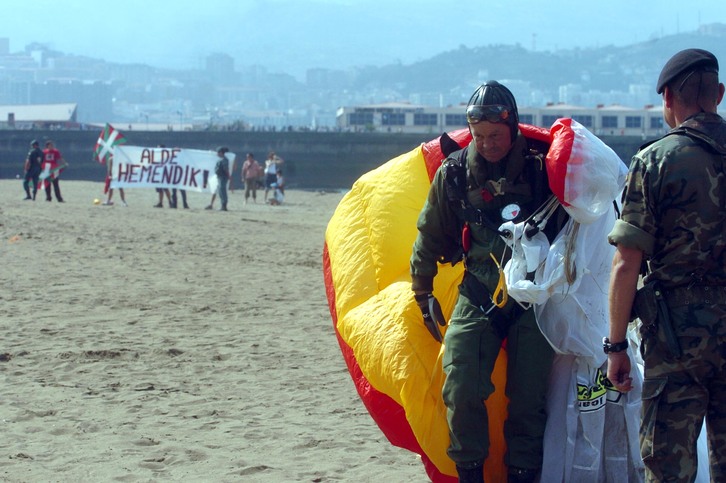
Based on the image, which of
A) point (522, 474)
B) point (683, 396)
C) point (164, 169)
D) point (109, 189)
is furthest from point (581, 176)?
point (164, 169)

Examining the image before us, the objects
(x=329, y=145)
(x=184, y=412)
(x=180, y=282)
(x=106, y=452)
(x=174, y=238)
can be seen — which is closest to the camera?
(x=106, y=452)

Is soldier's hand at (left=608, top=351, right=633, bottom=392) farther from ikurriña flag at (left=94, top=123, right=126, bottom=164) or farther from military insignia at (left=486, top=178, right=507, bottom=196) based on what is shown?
ikurriña flag at (left=94, top=123, right=126, bottom=164)

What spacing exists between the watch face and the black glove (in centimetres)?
47

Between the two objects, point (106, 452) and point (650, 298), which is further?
point (106, 452)

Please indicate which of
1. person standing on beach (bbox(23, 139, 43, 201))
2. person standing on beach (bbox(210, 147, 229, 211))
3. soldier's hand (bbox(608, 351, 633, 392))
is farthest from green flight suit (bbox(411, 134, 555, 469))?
person standing on beach (bbox(23, 139, 43, 201))

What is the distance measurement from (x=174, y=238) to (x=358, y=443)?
10.9 metres

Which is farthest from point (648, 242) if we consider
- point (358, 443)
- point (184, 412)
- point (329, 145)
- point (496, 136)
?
point (329, 145)

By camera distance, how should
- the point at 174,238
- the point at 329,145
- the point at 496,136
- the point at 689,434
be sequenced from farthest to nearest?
the point at 329,145, the point at 174,238, the point at 496,136, the point at 689,434

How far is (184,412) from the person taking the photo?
21.4ft

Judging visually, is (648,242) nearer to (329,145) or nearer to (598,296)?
(598,296)

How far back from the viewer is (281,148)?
70.0 metres

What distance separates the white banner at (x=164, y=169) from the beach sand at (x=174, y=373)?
12.2 metres

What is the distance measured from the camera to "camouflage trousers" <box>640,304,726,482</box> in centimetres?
363

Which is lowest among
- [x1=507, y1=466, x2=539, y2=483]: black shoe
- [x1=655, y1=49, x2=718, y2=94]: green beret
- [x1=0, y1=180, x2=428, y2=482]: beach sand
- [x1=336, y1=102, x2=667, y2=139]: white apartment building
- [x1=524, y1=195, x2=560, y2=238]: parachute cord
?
[x1=0, y1=180, x2=428, y2=482]: beach sand
